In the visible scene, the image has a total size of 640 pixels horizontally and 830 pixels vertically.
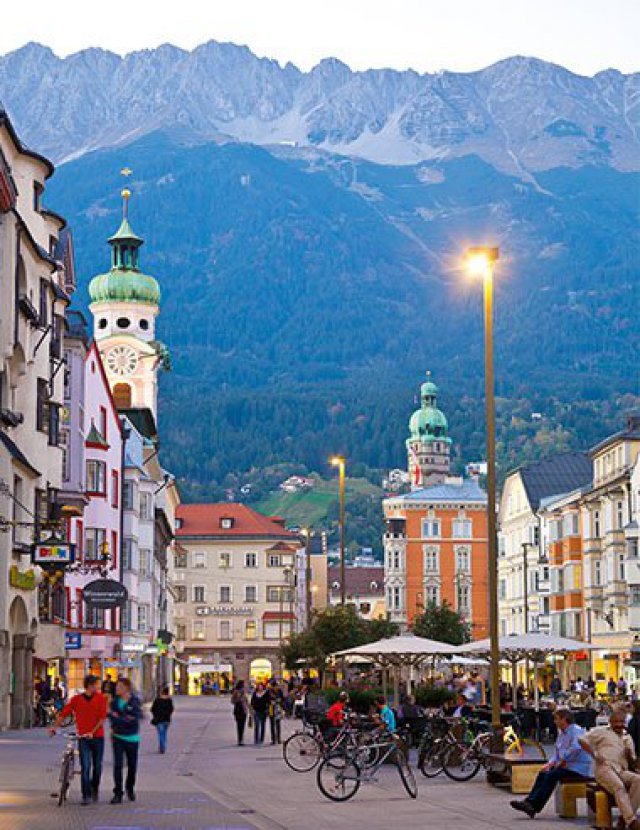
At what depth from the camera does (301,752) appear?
38.3 meters

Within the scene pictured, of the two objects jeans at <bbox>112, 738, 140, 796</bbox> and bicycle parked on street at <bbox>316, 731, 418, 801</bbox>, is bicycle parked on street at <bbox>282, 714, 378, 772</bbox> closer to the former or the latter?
bicycle parked on street at <bbox>316, 731, 418, 801</bbox>

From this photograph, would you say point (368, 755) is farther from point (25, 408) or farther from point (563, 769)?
point (25, 408)

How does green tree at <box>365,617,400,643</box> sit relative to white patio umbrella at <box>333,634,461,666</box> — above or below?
above

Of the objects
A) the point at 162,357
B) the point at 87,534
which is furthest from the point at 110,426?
the point at 162,357

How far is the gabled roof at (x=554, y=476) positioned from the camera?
149000mm

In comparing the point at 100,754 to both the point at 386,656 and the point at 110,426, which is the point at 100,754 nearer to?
the point at 386,656

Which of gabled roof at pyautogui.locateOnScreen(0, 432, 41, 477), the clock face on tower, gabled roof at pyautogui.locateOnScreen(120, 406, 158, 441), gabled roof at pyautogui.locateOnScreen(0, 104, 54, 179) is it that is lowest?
gabled roof at pyautogui.locateOnScreen(0, 432, 41, 477)

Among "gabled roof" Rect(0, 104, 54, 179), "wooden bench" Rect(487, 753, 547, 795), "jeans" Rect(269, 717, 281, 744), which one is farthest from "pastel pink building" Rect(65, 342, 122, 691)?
"wooden bench" Rect(487, 753, 547, 795)

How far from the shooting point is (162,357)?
150750 mm

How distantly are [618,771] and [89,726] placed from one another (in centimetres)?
909

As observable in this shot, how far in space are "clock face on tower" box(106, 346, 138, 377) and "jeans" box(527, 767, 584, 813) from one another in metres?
126

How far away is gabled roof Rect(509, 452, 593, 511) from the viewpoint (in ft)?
489

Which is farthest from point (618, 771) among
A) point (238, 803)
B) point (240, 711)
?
point (240, 711)

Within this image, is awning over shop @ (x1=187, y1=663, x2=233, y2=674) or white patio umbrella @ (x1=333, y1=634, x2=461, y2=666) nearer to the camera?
white patio umbrella @ (x1=333, y1=634, x2=461, y2=666)
